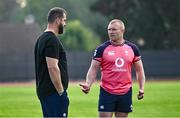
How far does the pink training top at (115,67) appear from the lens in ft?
30.2

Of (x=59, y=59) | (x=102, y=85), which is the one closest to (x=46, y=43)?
(x=59, y=59)

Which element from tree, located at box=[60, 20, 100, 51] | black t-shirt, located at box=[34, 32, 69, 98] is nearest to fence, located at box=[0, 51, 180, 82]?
tree, located at box=[60, 20, 100, 51]

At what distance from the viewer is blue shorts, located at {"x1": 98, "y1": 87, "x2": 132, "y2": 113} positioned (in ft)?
30.3

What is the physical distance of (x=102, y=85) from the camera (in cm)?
931

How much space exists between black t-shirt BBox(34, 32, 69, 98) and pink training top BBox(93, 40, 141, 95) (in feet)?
2.13

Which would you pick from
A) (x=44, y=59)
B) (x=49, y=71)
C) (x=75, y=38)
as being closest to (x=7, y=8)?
(x=75, y=38)

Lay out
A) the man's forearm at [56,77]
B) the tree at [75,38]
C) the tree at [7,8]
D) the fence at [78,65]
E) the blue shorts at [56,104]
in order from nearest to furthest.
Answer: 1. the man's forearm at [56,77]
2. the blue shorts at [56,104]
3. the fence at [78,65]
4. the tree at [75,38]
5. the tree at [7,8]

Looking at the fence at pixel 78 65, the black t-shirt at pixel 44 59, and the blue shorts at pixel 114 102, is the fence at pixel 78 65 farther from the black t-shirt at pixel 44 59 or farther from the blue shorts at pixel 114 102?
the black t-shirt at pixel 44 59

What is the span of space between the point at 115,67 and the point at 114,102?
0.52 m

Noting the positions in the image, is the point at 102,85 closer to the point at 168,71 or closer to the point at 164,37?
the point at 168,71

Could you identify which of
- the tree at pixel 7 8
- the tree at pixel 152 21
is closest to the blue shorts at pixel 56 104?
the tree at pixel 152 21

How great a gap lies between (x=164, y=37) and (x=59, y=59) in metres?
50.7

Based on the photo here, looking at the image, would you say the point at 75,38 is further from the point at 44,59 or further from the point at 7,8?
the point at 44,59

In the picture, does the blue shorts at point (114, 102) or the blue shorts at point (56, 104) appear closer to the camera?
the blue shorts at point (56, 104)
